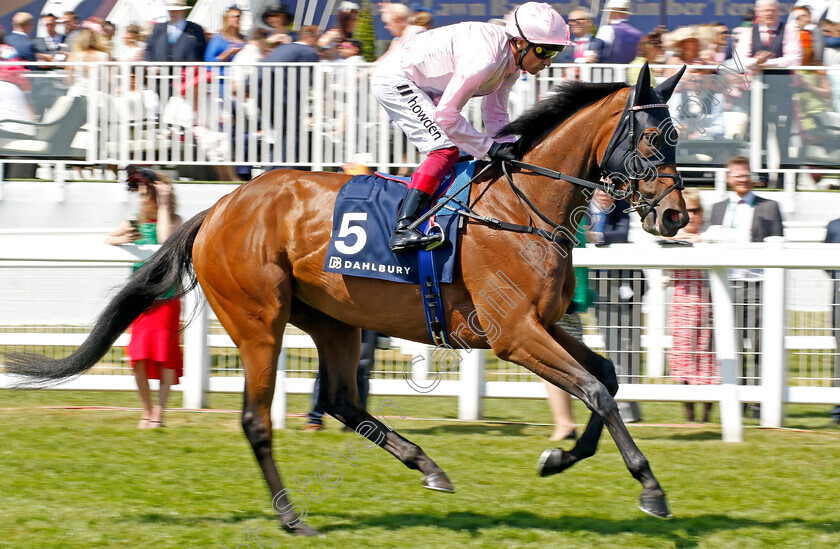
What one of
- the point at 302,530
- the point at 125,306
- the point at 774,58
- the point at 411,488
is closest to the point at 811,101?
the point at 774,58

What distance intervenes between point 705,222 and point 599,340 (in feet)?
6.73

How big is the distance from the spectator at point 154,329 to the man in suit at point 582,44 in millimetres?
4427

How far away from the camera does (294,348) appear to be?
632 centimetres

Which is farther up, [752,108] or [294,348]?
[752,108]

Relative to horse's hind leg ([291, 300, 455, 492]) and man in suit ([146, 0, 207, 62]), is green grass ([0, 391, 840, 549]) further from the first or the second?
man in suit ([146, 0, 207, 62])

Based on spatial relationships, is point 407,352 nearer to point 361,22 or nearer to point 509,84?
point 509,84

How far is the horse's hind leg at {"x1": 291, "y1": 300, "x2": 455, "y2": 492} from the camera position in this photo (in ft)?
15.0

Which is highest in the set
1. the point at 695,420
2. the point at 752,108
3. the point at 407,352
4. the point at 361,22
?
the point at 361,22

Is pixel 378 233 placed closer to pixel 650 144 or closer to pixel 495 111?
pixel 495 111

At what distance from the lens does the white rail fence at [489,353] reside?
228 inches

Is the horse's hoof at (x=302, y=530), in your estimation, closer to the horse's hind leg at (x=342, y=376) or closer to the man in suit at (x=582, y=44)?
the horse's hind leg at (x=342, y=376)

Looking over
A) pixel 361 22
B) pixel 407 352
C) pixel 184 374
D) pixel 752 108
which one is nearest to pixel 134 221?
pixel 184 374

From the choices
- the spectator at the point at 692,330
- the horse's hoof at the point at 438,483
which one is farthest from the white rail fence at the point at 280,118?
the horse's hoof at the point at 438,483

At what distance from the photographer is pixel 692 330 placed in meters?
5.87
